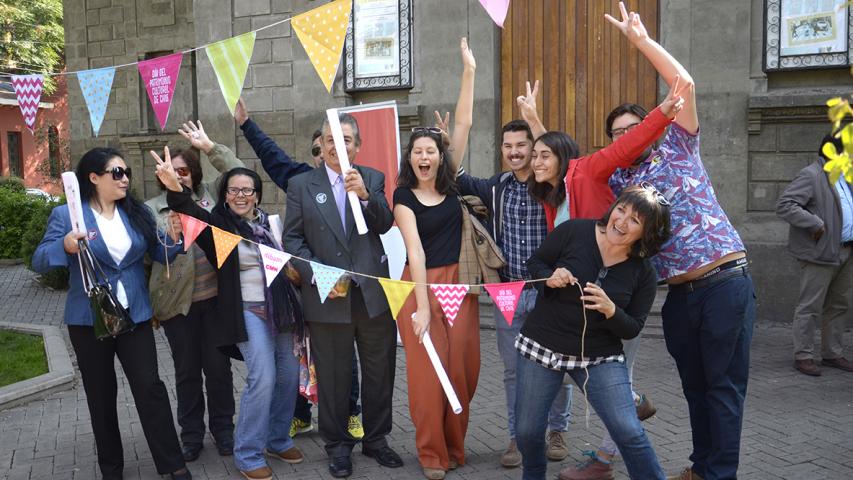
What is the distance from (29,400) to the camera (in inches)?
249

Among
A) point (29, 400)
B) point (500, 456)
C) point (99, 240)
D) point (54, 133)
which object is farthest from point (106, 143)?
point (54, 133)

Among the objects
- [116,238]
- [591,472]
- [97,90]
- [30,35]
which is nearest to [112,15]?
[97,90]

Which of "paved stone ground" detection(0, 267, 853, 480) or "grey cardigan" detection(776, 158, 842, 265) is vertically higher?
"grey cardigan" detection(776, 158, 842, 265)

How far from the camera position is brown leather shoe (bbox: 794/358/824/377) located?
653 cm

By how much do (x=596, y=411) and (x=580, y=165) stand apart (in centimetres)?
130

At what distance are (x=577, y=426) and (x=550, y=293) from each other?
2034 mm

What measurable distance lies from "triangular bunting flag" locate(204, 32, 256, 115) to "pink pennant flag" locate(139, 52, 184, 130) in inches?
21.9

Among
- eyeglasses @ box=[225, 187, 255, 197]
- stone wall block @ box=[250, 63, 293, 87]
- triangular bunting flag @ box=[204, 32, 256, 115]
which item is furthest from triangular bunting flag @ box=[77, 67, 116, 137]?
stone wall block @ box=[250, 63, 293, 87]

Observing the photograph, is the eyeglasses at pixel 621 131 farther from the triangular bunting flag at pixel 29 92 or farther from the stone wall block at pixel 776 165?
the stone wall block at pixel 776 165

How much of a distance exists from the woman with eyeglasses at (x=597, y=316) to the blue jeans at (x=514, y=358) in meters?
0.74

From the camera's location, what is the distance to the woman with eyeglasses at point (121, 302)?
427 cm

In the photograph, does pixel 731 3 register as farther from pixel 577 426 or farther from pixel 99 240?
pixel 99 240

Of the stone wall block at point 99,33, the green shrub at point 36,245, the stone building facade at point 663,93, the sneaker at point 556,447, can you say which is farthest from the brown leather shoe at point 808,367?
the stone wall block at point 99,33

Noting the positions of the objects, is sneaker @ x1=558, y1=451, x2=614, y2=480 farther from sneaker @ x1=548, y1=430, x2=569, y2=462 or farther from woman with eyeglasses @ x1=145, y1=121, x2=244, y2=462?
woman with eyeglasses @ x1=145, y1=121, x2=244, y2=462
